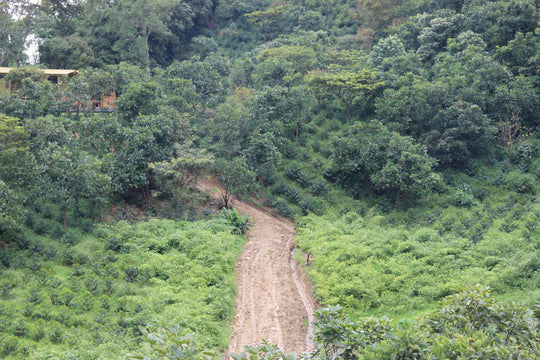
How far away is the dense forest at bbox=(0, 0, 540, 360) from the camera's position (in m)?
10.3

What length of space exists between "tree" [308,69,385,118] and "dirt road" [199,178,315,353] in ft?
37.3

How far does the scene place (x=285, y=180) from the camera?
80.8 feet

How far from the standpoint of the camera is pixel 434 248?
588 inches

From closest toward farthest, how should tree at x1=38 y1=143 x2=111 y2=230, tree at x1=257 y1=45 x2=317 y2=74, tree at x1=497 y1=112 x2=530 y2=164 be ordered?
1. tree at x1=38 y1=143 x2=111 y2=230
2. tree at x1=497 y1=112 x2=530 y2=164
3. tree at x1=257 y1=45 x2=317 y2=74

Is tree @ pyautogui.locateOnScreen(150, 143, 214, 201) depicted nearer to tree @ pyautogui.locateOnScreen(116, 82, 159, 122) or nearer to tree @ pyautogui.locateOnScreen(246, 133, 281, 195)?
tree @ pyautogui.locateOnScreen(246, 133, 281, 195)

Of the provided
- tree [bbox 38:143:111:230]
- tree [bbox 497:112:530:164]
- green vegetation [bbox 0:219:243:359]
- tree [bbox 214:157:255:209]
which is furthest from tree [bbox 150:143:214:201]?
tree [bbox 497:112:530:164]

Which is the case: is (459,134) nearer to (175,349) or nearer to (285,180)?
(285,180)

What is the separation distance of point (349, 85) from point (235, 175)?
35.1ft

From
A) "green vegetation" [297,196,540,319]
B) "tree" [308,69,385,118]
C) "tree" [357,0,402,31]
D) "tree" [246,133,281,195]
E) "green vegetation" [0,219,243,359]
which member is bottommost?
"green vegetation" [0,219,243,359]

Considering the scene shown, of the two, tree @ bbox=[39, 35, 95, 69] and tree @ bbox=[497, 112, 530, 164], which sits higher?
tree @ bbox=[39, 35, 95, 69]

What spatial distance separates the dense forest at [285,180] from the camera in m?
10.3

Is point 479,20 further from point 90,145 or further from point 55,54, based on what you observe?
point 55,54

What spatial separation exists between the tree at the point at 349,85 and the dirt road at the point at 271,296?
37.3 ft

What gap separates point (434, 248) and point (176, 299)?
8.81 m
